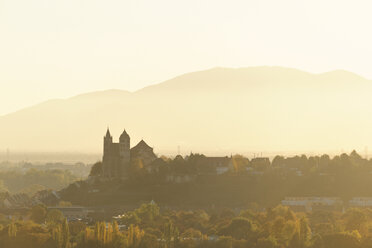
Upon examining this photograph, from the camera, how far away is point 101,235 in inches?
4683

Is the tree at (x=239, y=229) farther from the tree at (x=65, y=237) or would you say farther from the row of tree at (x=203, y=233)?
the tree at (x=65, y=237)

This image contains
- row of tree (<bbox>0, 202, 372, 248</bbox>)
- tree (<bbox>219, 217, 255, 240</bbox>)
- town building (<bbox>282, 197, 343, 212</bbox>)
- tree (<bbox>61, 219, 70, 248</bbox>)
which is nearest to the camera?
tree (<bbox>61, 219, 70, 248</bbox>)

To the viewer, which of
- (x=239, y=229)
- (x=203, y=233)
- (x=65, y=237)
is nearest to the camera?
(x=65, y=237)

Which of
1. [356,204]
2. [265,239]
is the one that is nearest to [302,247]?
[265,239]

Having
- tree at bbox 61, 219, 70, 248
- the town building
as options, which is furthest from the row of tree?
the town building

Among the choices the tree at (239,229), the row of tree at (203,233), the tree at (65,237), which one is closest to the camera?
the tree at (65,237)

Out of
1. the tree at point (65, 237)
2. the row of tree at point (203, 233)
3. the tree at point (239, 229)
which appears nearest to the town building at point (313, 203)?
the row of tree at point (203, 233)

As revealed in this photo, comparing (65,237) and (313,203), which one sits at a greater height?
(313,203)

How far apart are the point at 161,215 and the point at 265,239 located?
40904mm

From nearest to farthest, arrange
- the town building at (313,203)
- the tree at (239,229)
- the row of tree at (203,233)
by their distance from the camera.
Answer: the row of tree at (203,233)
the tree at (239,229)
the town building at (313,203)

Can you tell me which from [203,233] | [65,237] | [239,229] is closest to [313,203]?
[203,233]

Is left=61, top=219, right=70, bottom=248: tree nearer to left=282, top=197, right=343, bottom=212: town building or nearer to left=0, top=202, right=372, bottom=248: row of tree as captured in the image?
left=0, top=202, right=372, bottom=248: row of tree

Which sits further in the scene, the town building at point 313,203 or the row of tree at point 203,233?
the town building at point 313,203

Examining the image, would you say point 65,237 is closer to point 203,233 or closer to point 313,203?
point 203,233
